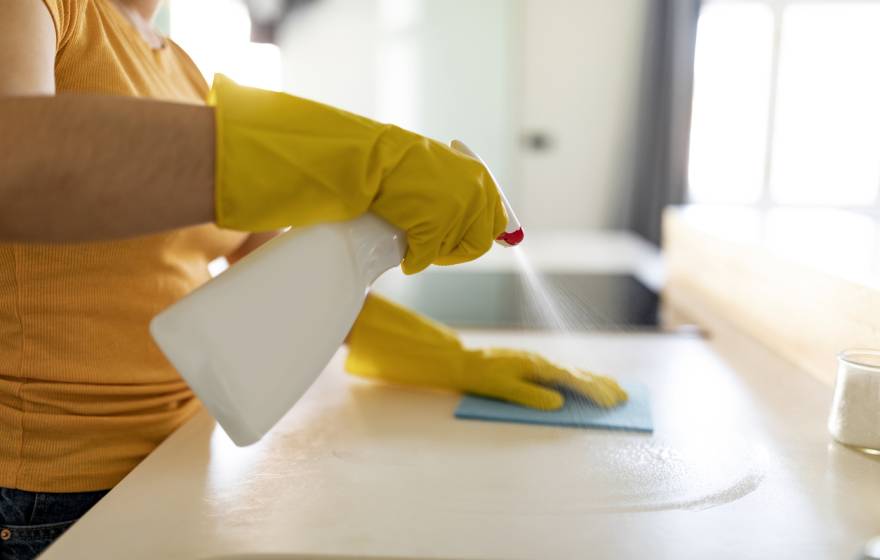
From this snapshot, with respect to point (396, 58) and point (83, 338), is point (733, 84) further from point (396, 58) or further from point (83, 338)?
point (83, 338)

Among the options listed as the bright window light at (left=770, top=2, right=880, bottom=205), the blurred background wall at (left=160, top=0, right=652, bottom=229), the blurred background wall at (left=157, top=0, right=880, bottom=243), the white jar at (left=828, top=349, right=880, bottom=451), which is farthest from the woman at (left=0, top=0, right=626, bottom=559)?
the bright window light at (left=770, top=2, right=880, bottom=205)

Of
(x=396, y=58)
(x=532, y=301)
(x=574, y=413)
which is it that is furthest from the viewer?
(x=396, y=58)

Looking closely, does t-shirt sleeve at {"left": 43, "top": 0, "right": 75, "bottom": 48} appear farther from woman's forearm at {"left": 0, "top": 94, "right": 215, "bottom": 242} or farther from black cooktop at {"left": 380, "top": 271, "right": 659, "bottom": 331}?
black cooktop at {"left": 380, "top": 271, "right": 659, "bottom": 331}

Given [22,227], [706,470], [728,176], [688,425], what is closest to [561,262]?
[688,425]

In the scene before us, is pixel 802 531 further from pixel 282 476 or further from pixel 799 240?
pixel 799 240

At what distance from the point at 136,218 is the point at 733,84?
14.4 ft

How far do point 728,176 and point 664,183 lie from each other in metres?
0.52

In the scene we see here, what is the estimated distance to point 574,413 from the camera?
988 mm

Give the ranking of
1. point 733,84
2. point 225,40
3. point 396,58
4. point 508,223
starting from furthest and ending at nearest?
point 733,84 < point 396,58 < point 225,40 < point 508,223

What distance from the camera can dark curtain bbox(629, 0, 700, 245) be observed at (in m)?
4.19

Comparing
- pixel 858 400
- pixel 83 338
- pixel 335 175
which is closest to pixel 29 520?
pixel 83 338

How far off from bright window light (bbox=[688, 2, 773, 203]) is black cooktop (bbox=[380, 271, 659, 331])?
2.65 metres

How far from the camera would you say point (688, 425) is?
96cm

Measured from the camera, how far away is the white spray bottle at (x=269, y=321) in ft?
1.95
